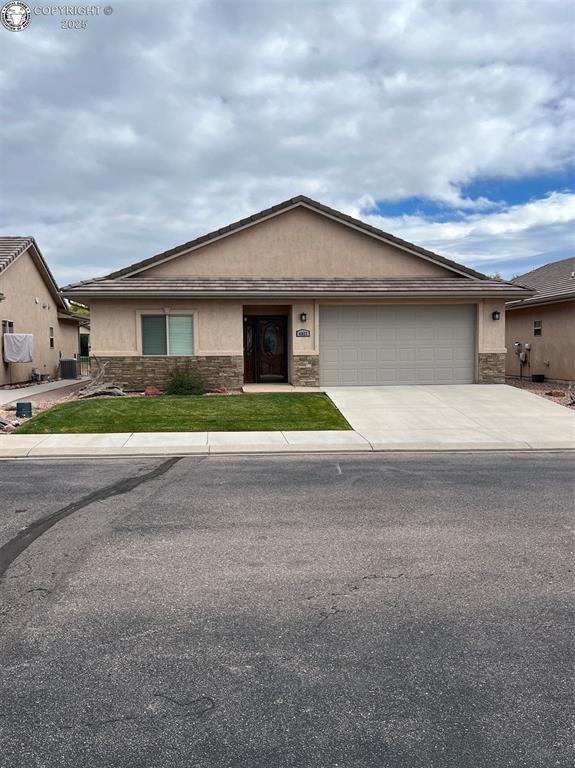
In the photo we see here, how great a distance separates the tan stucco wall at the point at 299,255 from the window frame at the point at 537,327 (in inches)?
200

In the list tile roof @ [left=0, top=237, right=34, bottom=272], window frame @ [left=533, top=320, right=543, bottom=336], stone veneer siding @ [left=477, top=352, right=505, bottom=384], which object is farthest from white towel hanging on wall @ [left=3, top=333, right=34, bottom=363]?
window frame @ [left=533, top=320, right=543, bottom=336]

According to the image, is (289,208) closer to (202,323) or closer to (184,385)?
(202,323)

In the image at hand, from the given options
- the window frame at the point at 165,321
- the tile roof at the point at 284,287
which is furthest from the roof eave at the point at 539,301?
the window frame at the point at 165,321

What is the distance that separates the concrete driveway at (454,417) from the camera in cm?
1183

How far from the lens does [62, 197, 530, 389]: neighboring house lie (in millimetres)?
18984

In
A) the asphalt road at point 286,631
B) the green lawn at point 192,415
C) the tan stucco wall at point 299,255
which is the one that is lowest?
the asphalt road at point 286,631

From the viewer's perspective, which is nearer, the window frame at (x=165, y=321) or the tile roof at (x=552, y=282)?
the window frame at (x=165, y=321)

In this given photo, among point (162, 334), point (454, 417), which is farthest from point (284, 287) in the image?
point (454, 417)

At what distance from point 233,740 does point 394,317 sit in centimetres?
1780

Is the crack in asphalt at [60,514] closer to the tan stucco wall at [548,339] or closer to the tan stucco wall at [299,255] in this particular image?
the tan stucco wall at [299,255]

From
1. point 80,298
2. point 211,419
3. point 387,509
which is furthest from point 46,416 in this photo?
point 387,509

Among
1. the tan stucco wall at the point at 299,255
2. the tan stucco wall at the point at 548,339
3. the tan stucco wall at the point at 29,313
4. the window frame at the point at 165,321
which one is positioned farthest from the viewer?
the tan stucco wall at the point at 29,313

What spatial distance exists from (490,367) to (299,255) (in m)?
7.57

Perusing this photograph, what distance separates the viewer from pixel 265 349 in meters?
21.0
